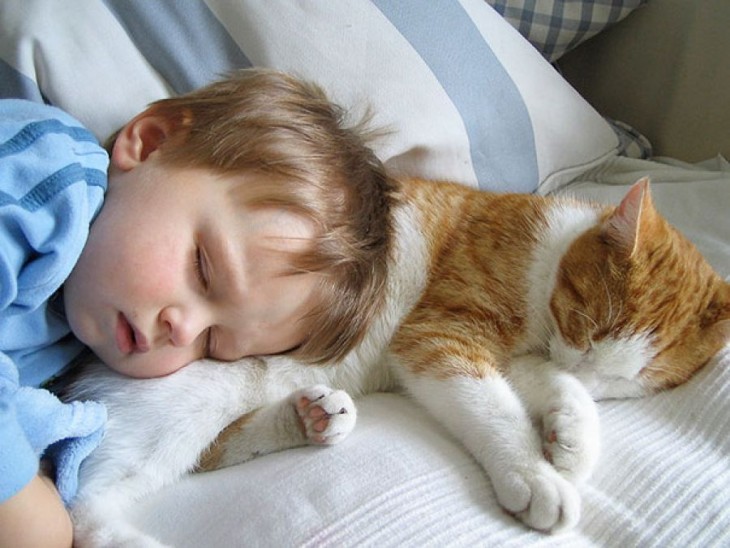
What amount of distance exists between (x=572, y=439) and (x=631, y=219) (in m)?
0.35

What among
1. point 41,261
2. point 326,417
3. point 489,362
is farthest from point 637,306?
point 41,261

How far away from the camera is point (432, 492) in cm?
77

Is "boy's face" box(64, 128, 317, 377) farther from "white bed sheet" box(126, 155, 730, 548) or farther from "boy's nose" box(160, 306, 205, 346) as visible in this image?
"white bed sheet" box(126, 155, 730, 548)

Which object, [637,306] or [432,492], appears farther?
[637,306]

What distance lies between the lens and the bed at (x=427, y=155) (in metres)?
0.74

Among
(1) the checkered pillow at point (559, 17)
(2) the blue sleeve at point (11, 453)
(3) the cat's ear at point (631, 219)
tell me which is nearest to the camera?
(2) the blue sleeve at point (11, 453)

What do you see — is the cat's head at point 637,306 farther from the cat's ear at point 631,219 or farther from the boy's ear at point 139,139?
the boy's ear at point 139,139

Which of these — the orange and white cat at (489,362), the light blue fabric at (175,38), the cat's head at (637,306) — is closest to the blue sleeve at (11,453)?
the orange and white cat at (489,362)

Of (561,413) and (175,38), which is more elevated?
(175,38)

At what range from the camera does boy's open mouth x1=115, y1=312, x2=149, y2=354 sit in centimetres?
82

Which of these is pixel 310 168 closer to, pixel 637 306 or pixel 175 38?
pixel 175 38

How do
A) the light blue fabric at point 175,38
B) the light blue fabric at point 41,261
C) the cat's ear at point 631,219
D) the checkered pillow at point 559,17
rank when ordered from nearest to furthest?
the light blue fabric at point 41,261 → the cat's ear at point 631,219 → the light blue fabric at point 175,38 → the checkered pillow at point 559,17

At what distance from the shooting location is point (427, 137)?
125 centimetres

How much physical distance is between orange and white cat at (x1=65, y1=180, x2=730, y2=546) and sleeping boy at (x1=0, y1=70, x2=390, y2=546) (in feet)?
0.14
